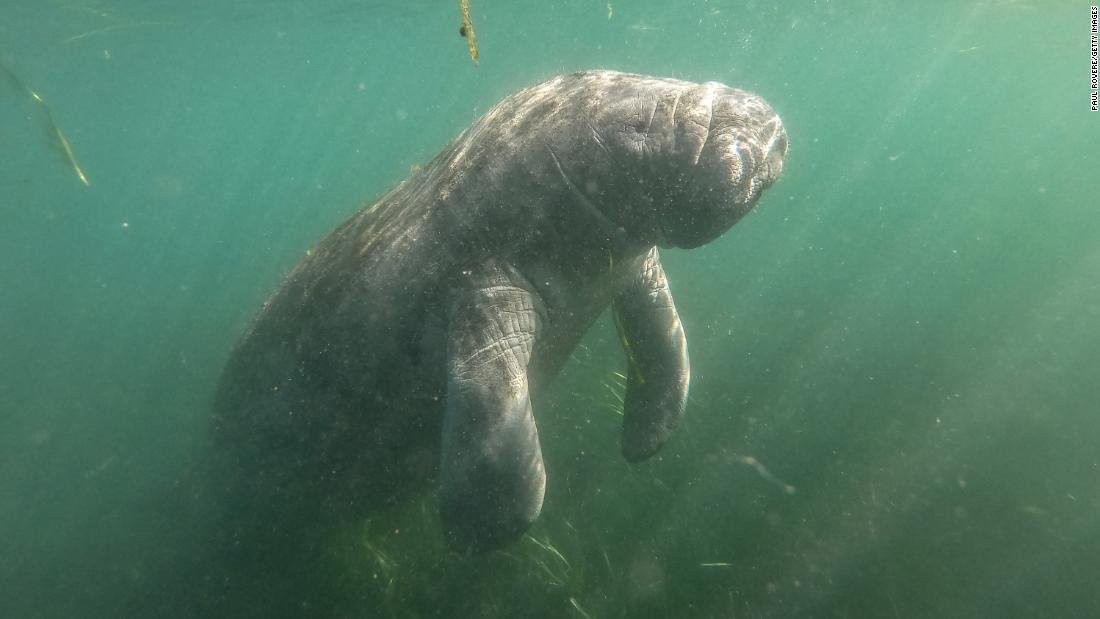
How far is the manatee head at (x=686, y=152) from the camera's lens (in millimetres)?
2928

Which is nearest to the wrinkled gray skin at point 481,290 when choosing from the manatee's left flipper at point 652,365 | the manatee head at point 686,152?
the manatee head at point 686,152

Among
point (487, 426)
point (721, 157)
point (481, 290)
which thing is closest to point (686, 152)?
point (721, 157)

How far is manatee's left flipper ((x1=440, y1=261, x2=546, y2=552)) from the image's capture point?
9.76 ft

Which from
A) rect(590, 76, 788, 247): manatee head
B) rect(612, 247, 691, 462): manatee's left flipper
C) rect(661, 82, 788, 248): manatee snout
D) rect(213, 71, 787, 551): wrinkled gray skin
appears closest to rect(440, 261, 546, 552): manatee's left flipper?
rect(213, 71, 787, 551): wrinkled gray skin

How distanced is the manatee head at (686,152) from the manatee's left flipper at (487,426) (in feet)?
2.55

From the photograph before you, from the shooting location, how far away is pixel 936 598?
5.27 meters

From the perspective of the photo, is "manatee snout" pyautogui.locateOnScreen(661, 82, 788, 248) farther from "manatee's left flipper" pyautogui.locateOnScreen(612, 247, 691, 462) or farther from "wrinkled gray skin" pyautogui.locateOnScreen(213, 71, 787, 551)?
"manatee's left flipper" pyautogui.locateOnScreen(612, 247, 691, 462)

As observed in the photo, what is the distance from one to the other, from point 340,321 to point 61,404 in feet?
41.3

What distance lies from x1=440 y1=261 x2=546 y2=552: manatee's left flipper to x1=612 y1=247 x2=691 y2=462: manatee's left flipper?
1275 millimetres

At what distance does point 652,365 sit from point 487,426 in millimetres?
1788

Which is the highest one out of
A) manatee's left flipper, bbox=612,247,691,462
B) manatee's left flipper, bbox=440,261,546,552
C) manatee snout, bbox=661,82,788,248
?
manatee snout, bbox=661,82,788,248

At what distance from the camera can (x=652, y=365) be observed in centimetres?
441

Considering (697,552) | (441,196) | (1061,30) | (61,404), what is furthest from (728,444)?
(1061,30)

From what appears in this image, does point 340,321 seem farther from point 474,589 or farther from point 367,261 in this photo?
point 474,589
